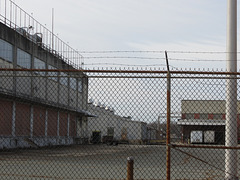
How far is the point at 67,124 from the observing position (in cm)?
5250

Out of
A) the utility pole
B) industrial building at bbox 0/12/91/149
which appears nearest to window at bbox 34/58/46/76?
industrial building at bbox 0/12/91/149

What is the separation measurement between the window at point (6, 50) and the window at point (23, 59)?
1821 millimetres

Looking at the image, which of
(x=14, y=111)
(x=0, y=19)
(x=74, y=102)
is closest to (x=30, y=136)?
(x=14, y=111)

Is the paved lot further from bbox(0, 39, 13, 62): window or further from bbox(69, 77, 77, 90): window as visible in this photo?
bbox(69, 77, 77, 90): window

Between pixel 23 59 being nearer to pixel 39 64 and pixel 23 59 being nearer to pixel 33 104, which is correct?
pixel 39 64

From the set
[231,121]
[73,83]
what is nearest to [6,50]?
[73,83]

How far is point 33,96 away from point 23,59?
415 centimetres

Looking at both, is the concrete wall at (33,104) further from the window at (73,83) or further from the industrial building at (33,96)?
the window at (73,83)

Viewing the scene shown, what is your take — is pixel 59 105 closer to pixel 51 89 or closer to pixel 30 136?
pixel 51 89

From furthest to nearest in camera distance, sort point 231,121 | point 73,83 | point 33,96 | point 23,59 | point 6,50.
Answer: point 73,83 → point 33,96 → point 23,59 → point 6,50 → point 231,121

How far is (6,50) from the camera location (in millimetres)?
34938

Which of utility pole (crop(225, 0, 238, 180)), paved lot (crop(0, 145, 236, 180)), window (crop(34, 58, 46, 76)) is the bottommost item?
paved lot (crop(0, 145, 236, 180))

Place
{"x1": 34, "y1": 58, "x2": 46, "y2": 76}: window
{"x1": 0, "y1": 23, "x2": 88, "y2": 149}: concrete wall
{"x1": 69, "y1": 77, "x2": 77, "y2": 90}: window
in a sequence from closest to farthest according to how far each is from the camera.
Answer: {"x1": 0, "y1": 23, "x2": 88, "y2": 149}: concrete wall < {"x1": 34, "y1": 58, "x2": 46, "y2": 76}: window < {"x1": 69, "y1": 77, "x2": 77, "y2": 90}: window

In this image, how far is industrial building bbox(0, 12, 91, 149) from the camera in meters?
34.2
